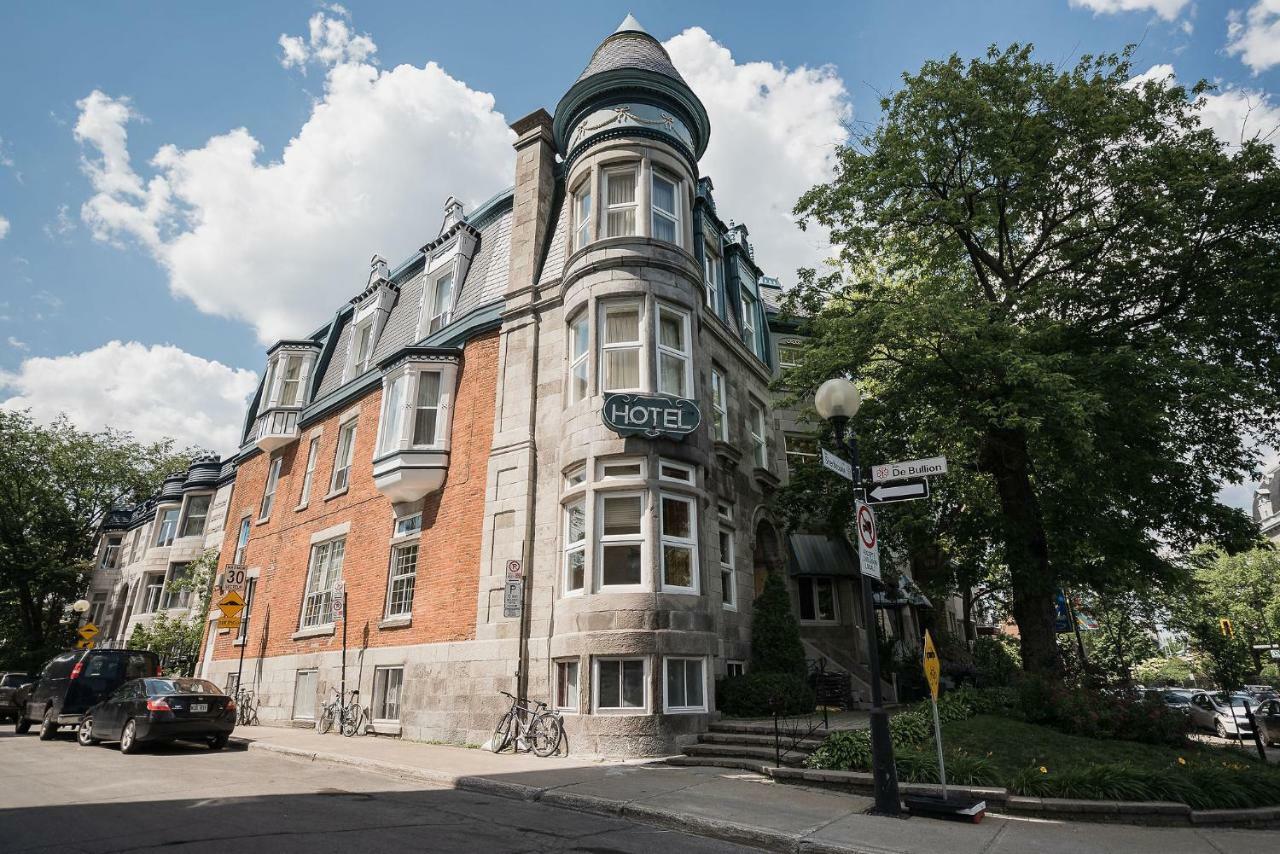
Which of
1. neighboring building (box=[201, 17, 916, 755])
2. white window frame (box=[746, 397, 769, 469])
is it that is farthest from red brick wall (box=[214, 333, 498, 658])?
white window frame (box=[746, 397, 769, 469])

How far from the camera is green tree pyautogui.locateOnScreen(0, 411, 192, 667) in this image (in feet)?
120

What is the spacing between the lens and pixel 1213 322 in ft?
44.7

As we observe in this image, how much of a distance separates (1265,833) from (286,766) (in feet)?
43.9

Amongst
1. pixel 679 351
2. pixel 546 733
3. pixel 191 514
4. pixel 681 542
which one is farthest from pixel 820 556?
pixel 191 514

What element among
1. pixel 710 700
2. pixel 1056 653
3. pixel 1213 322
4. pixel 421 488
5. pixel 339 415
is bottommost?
pixel 710 700

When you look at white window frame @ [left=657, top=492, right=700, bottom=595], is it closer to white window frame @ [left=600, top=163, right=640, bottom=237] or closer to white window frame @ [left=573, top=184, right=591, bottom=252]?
white window frame @ [left=600, top=163, right=640, bottom=237]

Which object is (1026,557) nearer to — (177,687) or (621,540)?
(621,540)

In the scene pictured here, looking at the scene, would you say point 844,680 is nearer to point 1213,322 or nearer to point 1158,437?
point 1158,437

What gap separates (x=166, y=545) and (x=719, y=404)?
3224 cm

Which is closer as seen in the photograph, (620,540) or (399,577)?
(620,540)

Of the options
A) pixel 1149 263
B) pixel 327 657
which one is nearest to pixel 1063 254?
pixel 1149 263

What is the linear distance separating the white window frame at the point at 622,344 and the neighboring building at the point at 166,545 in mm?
22401

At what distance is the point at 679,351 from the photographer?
1527 centimetres

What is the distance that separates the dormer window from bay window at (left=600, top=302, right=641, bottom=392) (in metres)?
6.76
